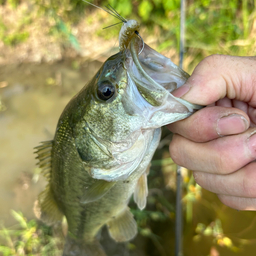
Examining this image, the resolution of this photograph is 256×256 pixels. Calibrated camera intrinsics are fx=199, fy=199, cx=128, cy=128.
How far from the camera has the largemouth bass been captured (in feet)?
2.93

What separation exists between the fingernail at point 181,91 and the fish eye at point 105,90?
11.4 inches

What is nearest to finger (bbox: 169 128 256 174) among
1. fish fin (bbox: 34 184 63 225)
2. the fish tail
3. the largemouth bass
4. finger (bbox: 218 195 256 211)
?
the largemouth bass

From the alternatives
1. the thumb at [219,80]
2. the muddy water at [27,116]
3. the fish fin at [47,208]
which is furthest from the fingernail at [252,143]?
the muddy water at [27,116]

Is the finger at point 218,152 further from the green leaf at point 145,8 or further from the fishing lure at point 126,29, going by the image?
the green leaf at point 145,8

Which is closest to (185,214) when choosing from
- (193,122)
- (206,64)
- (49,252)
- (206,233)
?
(206,233)

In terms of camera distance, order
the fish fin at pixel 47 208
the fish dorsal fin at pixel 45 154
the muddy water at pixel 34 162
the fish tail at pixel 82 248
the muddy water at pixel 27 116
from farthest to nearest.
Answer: the muddy water at pixel 27 116, the muddy water at pixel 34 162, the fish tail at pixel 82 248, the fish fin at pixel 47 208, the fish dorsal fin at pixel 45 154

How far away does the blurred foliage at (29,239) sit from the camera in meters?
2.37

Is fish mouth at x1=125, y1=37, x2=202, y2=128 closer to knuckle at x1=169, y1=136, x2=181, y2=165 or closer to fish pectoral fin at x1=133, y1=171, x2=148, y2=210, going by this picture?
knuckle at x1=169, y1=136, x2=181, y2=165

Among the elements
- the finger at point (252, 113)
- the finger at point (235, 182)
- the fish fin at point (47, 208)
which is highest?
the finger at point (252, 113)

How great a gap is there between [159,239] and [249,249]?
1.00 metres

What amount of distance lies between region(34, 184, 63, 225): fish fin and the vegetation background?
3.41 ft

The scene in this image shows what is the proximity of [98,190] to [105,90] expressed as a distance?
2.02 ft

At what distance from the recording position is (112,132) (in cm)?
100

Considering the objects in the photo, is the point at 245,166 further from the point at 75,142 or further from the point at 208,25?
the point at 208,25
